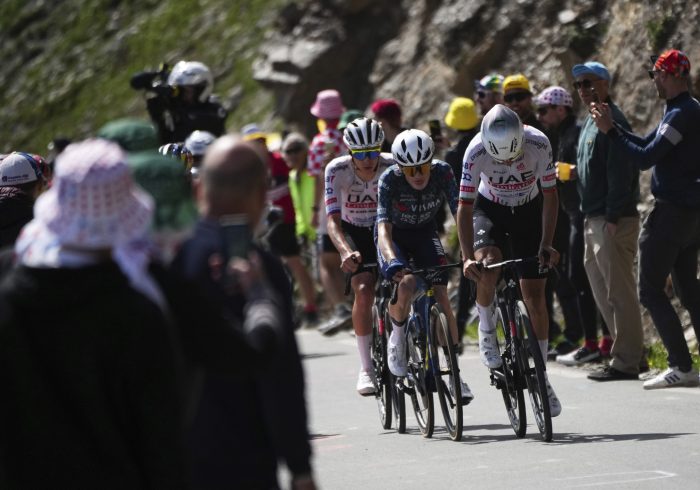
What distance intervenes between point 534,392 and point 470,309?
19.3 feet

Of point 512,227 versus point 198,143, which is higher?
point 198,143

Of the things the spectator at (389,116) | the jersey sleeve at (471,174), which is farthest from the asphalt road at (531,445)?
the spectator at (389,116)

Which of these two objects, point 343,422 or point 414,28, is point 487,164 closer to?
point 343,422

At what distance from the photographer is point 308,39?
22.2 metres

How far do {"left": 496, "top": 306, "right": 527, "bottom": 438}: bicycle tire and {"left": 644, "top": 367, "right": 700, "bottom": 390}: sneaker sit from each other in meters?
1.60

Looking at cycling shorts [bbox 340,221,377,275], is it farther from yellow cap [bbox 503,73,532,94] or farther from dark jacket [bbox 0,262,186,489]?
dark jacket [bbox 0,262,186,489]

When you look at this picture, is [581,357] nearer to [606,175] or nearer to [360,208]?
[606,175]

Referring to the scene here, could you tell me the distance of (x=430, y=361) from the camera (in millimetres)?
9812

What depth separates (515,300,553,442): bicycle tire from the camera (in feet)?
29.9

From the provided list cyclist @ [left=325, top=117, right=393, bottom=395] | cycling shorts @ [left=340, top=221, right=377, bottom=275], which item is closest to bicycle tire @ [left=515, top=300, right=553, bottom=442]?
cyclist @ [left=325, top=117, right=393, bottom=395]

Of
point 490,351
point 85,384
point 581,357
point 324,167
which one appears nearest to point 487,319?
point 490,351

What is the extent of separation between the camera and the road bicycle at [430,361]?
31.2 ft

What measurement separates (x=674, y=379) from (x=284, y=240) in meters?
7.13

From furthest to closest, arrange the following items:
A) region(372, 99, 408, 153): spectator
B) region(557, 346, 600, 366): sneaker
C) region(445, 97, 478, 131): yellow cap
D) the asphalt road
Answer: region(372, 99, 408, 153): spectator, region(445, 97, 478, 131): yellow cap, region(557, 346, 600, 366): sneaker, the asphalt road
